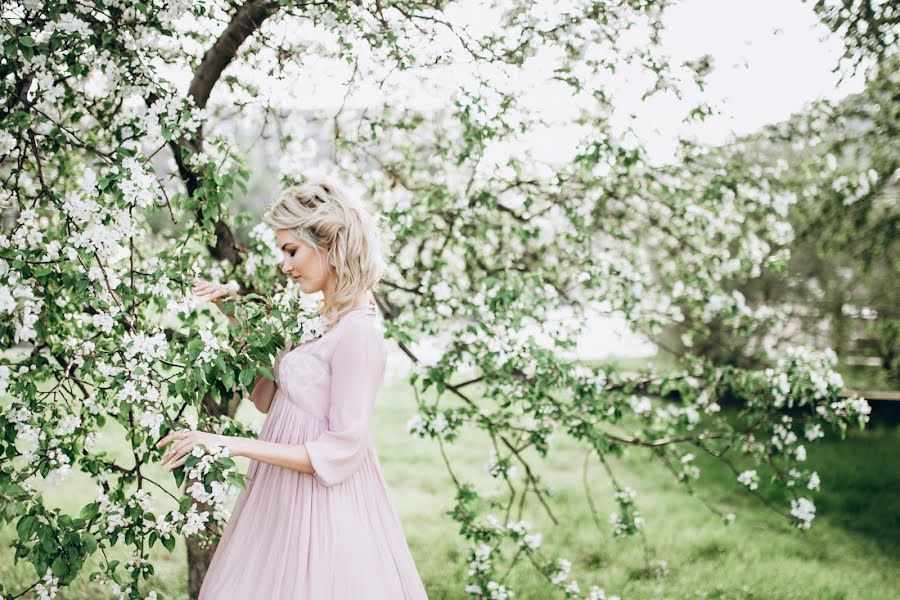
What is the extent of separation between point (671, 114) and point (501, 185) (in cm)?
102

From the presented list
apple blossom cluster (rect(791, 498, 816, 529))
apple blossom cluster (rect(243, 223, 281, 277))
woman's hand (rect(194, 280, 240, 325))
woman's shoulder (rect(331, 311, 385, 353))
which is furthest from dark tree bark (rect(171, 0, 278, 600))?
apple blossom cluster (rect(791, 498, 816, 529))

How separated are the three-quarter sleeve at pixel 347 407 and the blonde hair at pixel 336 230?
0.17 meters

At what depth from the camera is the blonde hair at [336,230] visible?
2576 millimetres

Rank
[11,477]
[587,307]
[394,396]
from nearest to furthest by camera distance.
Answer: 1. [11,477]
2. [587,307]
3. [394,396]

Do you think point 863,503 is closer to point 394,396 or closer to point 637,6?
point 637,6

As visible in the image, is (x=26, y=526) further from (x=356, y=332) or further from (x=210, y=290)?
(x=356, y=332)

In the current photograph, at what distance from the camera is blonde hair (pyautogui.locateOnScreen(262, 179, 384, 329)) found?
2576 mm

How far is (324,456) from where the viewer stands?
96.2 inches

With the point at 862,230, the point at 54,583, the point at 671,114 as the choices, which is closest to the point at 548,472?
the point at 862,230

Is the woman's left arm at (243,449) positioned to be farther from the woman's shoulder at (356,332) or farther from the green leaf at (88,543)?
the green leaf at (88,543)

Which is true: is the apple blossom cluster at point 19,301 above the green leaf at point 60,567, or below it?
above

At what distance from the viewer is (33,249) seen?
2715mm

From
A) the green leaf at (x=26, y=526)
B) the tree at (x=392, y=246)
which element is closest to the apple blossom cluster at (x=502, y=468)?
the tree at (x=392, y=246)

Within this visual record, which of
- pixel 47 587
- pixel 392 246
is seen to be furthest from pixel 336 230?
pixel 392 246
